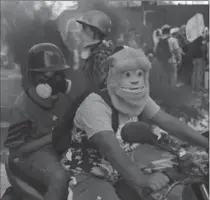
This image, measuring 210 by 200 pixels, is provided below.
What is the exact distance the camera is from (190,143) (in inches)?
82.9

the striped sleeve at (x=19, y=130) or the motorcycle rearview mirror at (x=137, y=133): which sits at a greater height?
the motorcycle rearview mirror at (x=137, y=133)

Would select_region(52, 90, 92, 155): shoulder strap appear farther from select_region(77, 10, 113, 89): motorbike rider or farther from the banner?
the banner

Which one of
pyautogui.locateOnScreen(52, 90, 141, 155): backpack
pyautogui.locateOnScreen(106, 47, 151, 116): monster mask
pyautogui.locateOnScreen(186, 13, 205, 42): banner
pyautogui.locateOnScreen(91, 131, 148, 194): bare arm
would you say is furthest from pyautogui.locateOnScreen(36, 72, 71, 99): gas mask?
pyautogui.locateOnScreen(186, 13, 205, 42): banner

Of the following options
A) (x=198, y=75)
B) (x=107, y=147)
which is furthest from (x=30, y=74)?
(x=198, y=75)

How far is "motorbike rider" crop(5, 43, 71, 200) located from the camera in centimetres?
210

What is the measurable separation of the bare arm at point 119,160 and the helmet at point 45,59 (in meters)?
0.48

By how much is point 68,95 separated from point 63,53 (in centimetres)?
28

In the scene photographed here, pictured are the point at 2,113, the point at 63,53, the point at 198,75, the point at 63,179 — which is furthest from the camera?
the point at 198,75

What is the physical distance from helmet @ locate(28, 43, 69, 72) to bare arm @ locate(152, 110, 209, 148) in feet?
1.70

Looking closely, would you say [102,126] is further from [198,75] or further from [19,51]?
[198,75]

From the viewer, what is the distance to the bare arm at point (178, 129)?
2.07 m

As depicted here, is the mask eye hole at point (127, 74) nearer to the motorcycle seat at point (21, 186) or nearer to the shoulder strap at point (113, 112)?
the shoulder strap at point (113, 112)

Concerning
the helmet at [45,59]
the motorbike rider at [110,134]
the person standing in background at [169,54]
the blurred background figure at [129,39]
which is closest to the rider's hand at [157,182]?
the motorbike rider at [110,134]

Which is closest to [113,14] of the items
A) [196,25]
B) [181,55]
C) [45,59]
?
[45,59]
